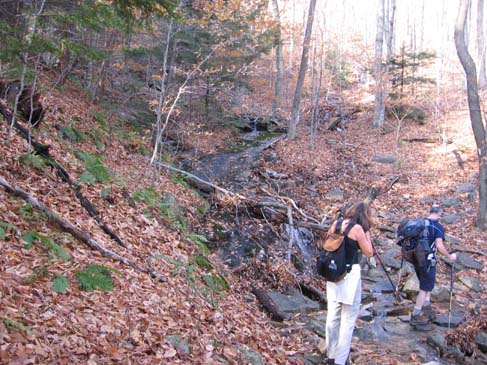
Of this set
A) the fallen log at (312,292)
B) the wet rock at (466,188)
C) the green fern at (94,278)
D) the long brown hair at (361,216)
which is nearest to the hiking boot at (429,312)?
the fallen log at (312,292)

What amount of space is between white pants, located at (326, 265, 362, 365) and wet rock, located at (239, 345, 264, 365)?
39.1 inches

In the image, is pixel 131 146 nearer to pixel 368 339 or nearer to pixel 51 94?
pixel 51 94

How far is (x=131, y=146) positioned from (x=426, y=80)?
18.0 metres

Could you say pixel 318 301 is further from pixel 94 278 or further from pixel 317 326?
pixel 94 278

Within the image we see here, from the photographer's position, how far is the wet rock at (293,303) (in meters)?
7.28

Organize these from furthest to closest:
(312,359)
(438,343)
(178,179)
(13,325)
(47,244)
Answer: (178,179) < (438,343) < (312,359) < (47,244) < (13,325)

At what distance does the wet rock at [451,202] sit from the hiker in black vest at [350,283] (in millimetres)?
10773

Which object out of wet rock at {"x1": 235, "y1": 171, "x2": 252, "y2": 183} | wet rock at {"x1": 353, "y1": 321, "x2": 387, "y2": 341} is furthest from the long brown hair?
wet rock at {"x1": 235, "y1": 171, "x2": 252, "y2": 183}

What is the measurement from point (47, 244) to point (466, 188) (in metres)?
14.6

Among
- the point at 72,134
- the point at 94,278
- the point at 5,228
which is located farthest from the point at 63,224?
the point at 72,134

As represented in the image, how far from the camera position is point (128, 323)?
4.24 meters

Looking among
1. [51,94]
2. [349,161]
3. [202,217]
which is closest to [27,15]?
[202,217]

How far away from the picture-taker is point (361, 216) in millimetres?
5020

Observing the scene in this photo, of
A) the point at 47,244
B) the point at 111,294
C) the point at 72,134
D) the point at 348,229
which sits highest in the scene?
the point at 72,134
